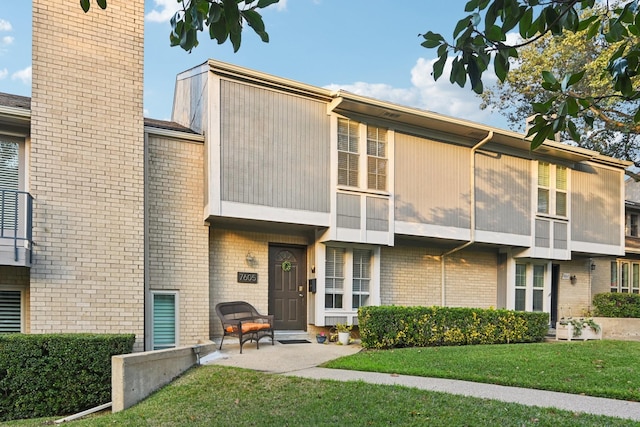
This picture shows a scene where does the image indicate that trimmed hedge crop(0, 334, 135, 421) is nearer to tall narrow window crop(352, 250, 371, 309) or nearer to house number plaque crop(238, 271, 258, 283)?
house number plaque crop(238, 271, 258, 283)

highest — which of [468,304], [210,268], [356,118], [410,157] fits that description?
[356,118]

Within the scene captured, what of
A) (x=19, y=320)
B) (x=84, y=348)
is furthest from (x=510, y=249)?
(x=19, y=320)

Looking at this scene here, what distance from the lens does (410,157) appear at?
41.7 ft

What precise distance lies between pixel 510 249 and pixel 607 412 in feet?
30.0

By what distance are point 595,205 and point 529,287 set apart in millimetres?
3794

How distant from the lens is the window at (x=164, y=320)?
10023 millimetres

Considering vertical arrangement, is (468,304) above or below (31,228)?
below

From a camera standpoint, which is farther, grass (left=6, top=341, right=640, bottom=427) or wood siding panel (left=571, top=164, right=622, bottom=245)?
wood siding panel (left=571, top=164, right=622, bottom=245)

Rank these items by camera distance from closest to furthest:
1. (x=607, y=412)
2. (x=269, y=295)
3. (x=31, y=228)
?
(x=607, y=412)
(x=31, y=228)
(x=269, y=295)

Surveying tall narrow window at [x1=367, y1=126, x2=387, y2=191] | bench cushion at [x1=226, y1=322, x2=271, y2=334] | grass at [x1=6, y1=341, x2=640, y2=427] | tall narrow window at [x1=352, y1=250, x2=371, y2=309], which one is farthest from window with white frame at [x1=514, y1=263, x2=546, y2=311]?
bench cushion at [x1=226, y1=322, x2=271, y2=334]

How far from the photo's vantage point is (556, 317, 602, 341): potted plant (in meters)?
13.0

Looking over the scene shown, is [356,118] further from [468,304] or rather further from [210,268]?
[468,304]

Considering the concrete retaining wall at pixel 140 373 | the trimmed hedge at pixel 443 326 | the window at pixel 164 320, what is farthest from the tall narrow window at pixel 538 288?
the concrete retaining wall at pixel 140 373

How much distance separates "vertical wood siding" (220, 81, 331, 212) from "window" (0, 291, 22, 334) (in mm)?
4271
